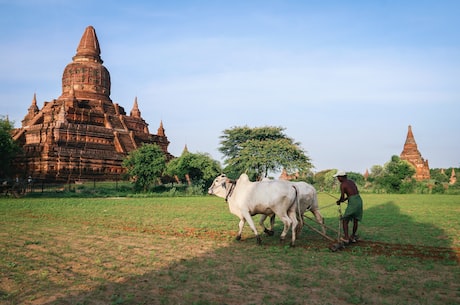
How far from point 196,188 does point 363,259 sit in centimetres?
2908

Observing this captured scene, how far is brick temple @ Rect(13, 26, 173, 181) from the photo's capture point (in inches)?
1543

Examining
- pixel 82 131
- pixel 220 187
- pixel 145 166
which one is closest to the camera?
pixel 220 187

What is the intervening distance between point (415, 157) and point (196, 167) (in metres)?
60.0

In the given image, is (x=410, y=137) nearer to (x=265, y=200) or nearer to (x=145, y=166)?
(x=145, y=166)

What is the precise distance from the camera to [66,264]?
729 centimetres

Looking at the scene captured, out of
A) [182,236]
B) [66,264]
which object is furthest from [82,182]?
[66,264]

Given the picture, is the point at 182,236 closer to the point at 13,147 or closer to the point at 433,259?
the point at 433,259

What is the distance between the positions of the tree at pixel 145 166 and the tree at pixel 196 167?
6.46 ft

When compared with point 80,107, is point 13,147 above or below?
below

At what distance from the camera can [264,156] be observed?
44.1 metres

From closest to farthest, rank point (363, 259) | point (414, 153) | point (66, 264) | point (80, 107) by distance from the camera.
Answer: point (66, 264) → point (363, 259) → point (80, 107) → point (414, 153)

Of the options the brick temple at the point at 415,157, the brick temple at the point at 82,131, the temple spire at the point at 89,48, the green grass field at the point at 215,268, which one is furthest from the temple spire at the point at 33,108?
the brick temple at the point at 415,157

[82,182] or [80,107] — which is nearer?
[82,182]

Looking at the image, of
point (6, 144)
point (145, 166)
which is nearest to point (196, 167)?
point (145, 166)
